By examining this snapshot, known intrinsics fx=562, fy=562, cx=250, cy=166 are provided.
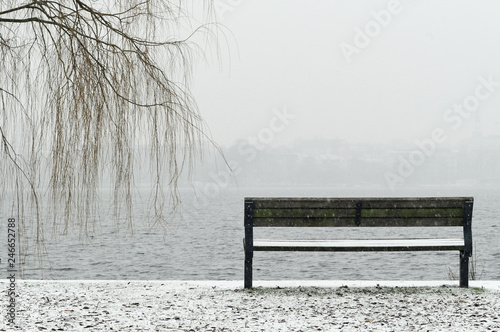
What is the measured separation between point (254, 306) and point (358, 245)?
49.2 inches

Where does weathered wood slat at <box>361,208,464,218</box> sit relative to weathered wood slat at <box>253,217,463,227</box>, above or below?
above

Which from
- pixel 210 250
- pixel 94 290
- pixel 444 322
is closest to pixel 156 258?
pixel 210 250

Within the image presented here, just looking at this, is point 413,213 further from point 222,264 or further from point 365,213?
point 222,264

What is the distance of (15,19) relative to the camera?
4180 millimetres

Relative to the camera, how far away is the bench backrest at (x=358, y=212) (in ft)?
18.5

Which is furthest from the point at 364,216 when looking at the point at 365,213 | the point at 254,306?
the point at 254,306

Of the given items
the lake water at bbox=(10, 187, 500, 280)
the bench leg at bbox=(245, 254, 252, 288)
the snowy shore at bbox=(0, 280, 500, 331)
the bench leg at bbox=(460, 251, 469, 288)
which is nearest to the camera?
the snowy shore at bbox=(0, 280, 500, 331)

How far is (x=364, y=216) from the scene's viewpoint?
5699 millimetres

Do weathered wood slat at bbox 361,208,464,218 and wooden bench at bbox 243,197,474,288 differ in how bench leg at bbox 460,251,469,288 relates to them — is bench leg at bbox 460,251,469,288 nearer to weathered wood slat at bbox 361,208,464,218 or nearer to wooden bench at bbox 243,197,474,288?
wooden bench at bbox 243,197,474,288

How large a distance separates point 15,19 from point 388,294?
4.01 meters

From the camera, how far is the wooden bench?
18.2 ft

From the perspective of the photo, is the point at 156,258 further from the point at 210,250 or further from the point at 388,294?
the point at 388,294

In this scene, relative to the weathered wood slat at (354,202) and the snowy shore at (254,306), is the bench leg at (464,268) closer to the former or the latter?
the snowy shore at (254,306)

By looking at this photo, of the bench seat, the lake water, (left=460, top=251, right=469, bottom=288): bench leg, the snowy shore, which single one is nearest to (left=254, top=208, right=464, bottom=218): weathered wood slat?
the bench seat
